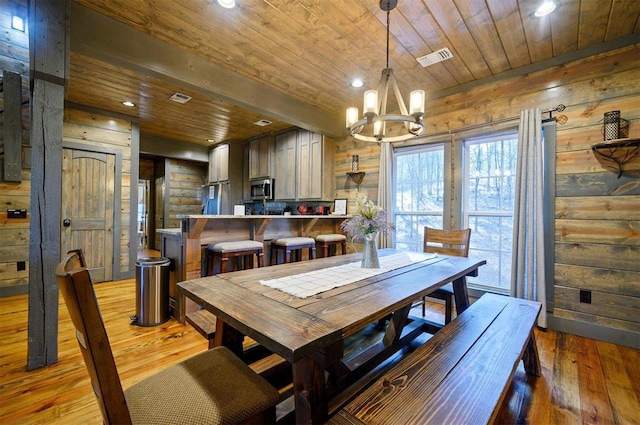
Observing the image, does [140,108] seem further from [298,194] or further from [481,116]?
[481,116]

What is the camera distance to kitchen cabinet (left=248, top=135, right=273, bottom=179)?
17.8ft

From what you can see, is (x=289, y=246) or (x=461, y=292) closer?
(x=461, y=292)

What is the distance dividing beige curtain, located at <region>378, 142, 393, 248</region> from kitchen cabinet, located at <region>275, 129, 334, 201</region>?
1.01 m

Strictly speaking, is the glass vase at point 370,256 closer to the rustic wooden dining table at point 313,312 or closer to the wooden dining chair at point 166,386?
the rustic wooden dining table at point 313,312

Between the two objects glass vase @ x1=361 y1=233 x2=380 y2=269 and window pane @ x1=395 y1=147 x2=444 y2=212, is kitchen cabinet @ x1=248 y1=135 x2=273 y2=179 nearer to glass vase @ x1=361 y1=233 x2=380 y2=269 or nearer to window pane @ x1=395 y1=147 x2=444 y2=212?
window pane @ x1=395 y1=147 x2=444 y2=212

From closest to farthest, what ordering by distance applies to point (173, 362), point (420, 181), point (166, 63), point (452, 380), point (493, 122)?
point (452, 380)
point (173, 362)
point (166, 63)
point (493, 122)
point (420, 181)

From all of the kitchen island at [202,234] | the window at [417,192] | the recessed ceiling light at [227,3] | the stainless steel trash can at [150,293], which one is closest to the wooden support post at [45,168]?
the stainless steel trash can at [150,293]

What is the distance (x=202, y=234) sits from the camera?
2912 millimetres

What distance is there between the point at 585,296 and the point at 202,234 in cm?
382

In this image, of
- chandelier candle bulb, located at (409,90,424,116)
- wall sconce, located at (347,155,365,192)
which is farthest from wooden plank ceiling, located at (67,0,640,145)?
wall sconce, located at (347,155,365,192)

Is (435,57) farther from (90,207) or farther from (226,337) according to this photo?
(90,207)

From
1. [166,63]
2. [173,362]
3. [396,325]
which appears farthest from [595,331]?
[166,63]

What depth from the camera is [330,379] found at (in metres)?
1.83

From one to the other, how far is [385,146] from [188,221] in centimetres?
272
